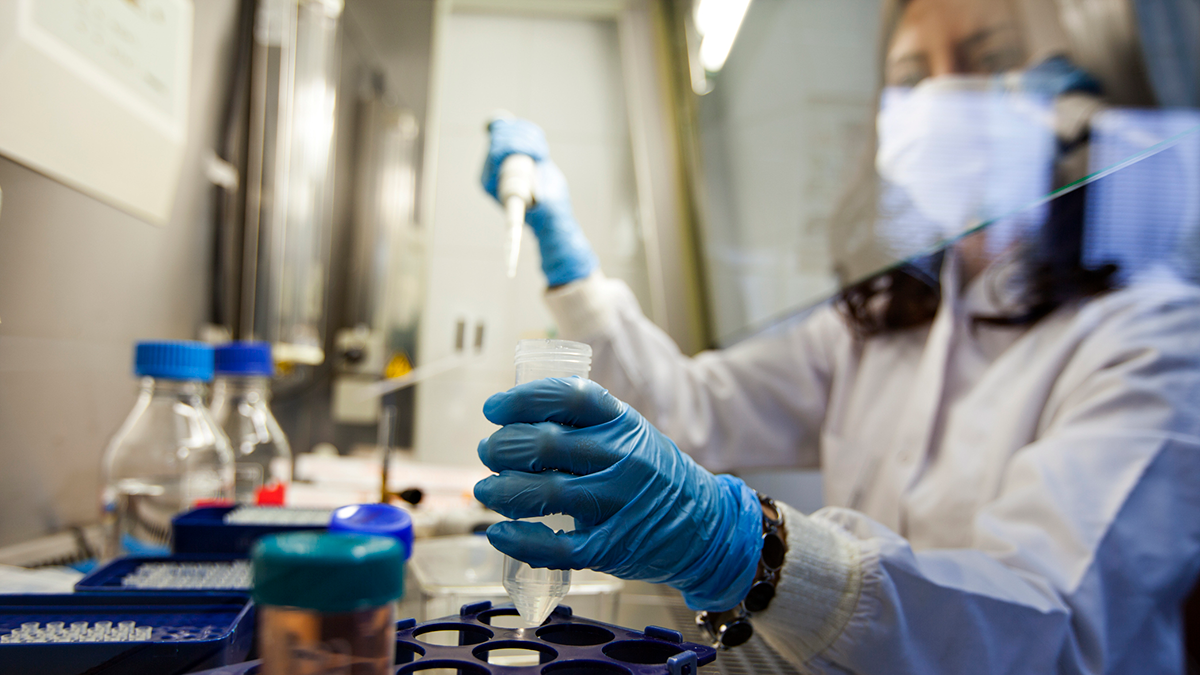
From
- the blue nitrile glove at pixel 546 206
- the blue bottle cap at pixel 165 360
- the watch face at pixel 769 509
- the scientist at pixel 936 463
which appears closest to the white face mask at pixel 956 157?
the scientist at pixel 936 463

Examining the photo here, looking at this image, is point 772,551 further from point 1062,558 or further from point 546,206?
point 546,206

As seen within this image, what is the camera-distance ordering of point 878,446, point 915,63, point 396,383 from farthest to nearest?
point 396,383, point 878,446, point 915,63

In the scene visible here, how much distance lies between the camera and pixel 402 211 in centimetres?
222

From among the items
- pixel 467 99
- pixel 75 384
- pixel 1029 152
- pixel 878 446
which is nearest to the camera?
pixel 1029 152

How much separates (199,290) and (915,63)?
1.49 metres

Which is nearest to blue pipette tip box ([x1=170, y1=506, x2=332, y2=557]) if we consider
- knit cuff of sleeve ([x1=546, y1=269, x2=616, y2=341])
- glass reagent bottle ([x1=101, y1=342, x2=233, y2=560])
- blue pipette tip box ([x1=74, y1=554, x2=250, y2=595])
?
blue pipette tip box ([x1=74, y1=554, x2=250, y2=595])

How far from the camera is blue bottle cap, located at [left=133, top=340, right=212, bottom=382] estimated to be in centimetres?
84

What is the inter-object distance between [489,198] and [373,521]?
166cm

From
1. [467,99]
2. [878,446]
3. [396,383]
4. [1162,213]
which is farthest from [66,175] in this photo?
[1162,213]

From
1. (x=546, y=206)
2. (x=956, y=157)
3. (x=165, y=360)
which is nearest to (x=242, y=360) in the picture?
(x=165, y=360)

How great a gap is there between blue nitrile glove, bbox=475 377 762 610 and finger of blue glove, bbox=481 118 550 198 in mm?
784

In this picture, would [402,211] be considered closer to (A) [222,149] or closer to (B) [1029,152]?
(A) [222,149]

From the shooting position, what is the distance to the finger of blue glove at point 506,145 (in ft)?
4.05

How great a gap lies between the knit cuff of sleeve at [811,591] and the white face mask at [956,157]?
0.37 m
